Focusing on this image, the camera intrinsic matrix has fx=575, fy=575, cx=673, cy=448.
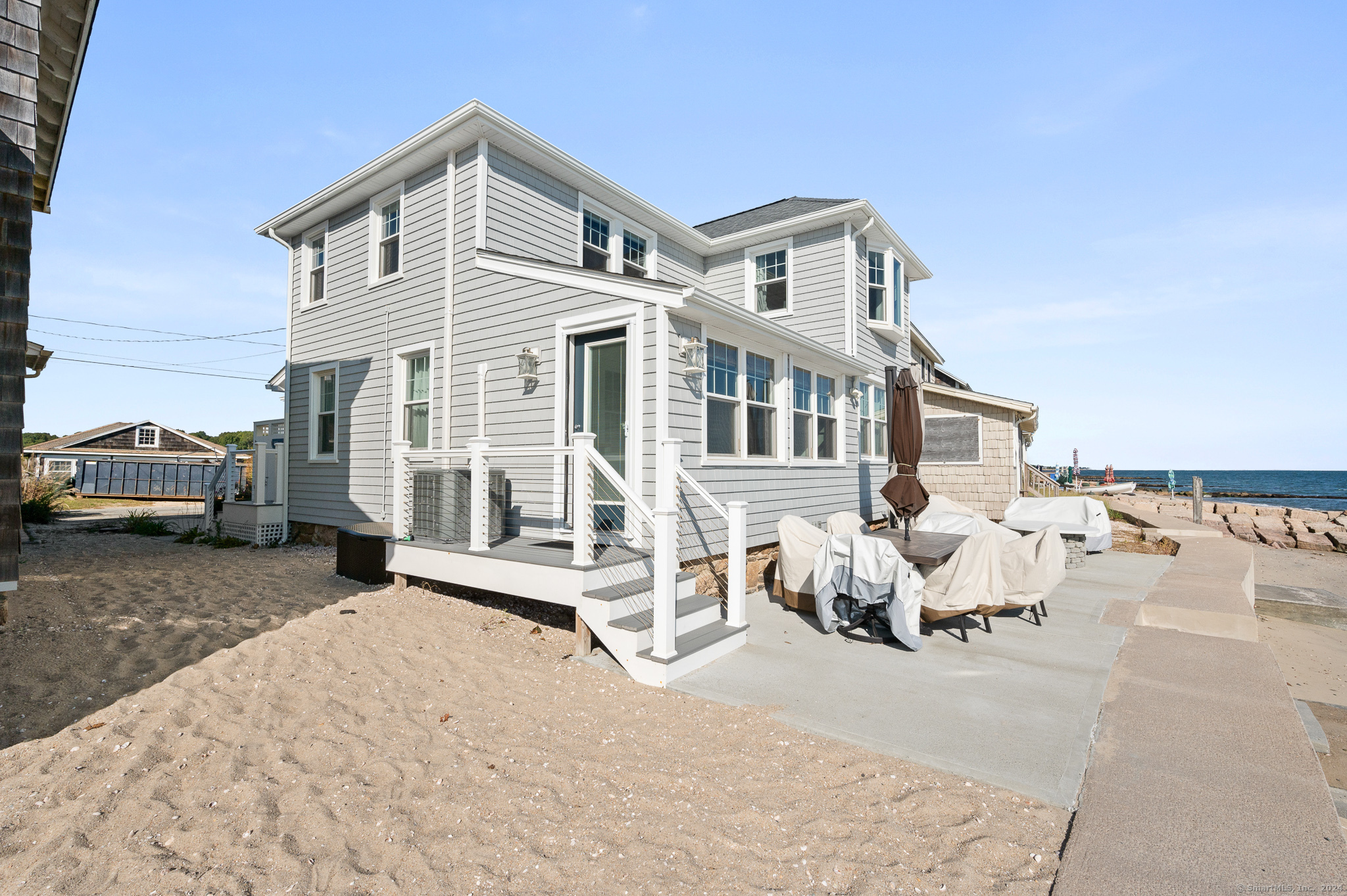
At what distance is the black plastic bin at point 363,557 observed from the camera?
7.02 m

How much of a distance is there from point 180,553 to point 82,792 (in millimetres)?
8413

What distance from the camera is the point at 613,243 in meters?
9.65

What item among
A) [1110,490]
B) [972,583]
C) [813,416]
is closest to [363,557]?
[813,416]

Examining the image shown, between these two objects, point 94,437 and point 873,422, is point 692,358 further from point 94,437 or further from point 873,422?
point 94,437

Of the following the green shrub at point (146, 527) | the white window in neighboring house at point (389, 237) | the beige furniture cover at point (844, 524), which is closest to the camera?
the beige furniture cover at point (844, 524)

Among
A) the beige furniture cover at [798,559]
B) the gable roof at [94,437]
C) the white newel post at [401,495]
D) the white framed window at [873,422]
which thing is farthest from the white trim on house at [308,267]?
the gable roof at [94,437]

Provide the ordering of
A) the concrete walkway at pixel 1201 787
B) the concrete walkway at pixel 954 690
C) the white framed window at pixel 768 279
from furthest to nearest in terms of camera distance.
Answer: the white framed window at pixel 768 279 → the concrete walkway at pixel 954 690 → the concrete walkway at pixel 1201 787

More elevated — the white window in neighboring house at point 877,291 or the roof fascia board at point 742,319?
the white window in neighboring house at point 877,291

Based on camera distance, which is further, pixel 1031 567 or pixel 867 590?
pixel 1031 567

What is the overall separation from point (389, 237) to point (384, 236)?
0.29 m

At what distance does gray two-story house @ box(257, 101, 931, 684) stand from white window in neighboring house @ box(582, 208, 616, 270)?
0.11 feet

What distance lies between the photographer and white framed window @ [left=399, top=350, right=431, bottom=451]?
8828mm

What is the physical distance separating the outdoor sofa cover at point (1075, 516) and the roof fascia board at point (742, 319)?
536 cm

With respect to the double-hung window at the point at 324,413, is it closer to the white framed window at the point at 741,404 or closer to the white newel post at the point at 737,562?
the white framed window at the point at 741,404
